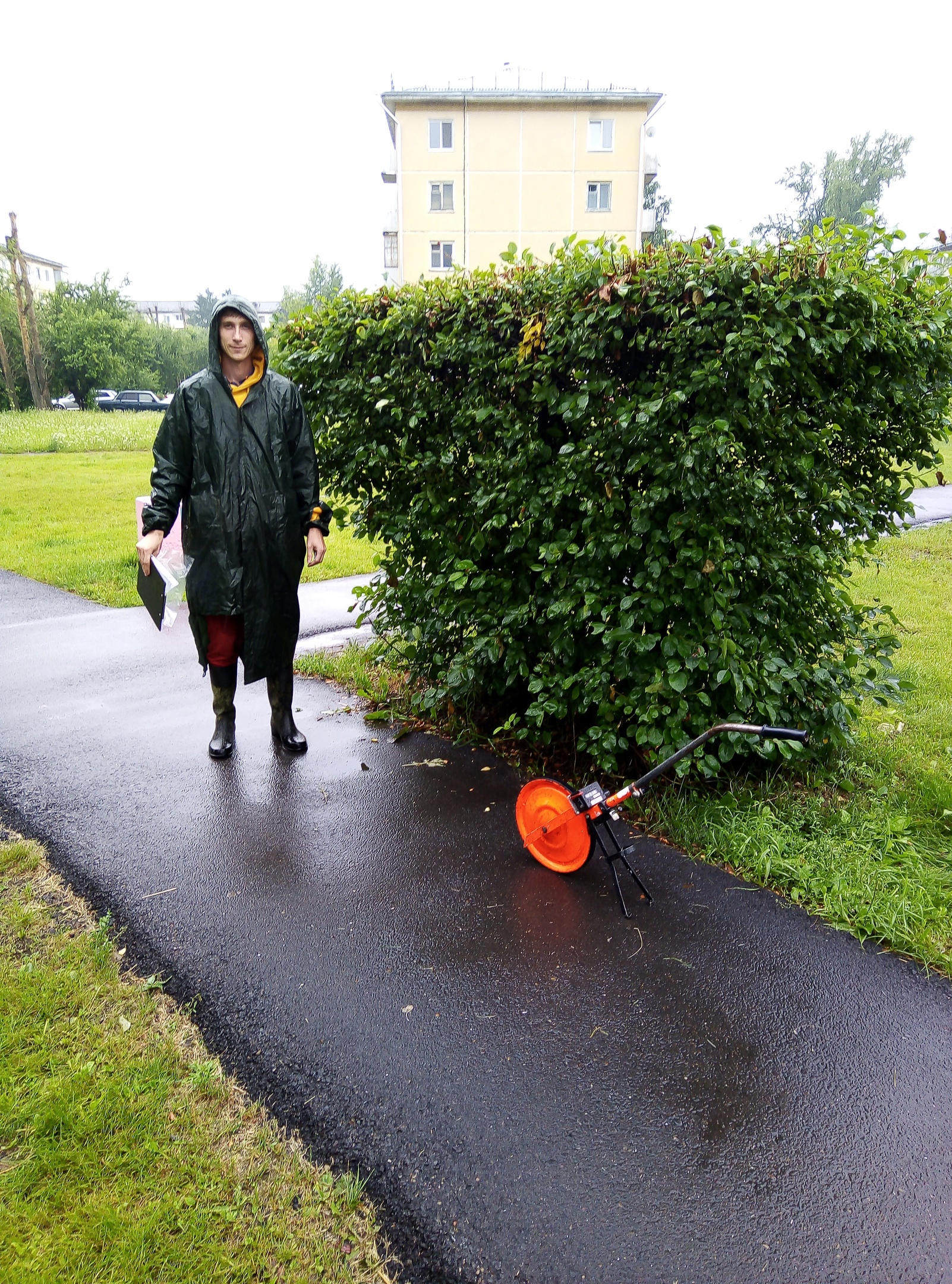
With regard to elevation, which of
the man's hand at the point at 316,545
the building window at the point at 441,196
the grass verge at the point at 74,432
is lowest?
the grass verge at the point at 74,432

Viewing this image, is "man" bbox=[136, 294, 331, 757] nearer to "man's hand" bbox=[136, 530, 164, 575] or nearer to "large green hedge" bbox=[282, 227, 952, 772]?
"man's hand" bbox=[136, 530, 164, 575]

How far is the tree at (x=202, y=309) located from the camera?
120 m

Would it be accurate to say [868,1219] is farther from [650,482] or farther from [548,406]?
[548,406]

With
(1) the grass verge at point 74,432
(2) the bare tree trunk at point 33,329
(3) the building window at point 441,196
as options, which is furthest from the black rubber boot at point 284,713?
(3) the building window at point 441,196

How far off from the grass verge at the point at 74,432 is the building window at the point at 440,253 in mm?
16323

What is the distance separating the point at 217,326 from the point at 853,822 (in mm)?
3645

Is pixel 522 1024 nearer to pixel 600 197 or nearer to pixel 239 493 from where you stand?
pixel 239 493

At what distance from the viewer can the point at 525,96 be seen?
40.3 meters

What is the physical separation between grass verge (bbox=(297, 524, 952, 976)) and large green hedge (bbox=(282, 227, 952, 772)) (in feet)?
0.88

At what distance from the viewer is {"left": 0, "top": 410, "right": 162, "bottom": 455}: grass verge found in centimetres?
2334

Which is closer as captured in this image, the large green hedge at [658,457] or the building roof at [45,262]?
the large green hedge at [658,457]

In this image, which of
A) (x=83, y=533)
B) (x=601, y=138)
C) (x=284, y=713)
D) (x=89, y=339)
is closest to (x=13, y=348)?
(x=89, y=339)

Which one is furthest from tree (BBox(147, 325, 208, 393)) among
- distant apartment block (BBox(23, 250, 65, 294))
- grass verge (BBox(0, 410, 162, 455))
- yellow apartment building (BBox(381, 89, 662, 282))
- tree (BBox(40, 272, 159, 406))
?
distant apartment block (BBox(23, 250, 65, 294))

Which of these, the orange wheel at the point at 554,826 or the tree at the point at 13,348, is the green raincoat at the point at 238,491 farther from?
the tree at the point at 13,348
